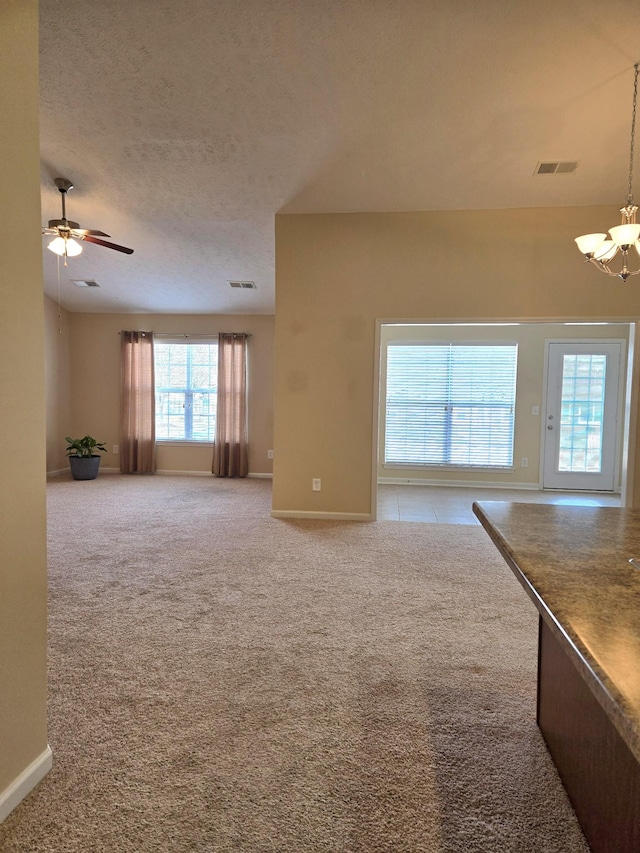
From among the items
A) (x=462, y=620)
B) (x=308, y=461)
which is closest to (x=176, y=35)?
(x=308, y=461)

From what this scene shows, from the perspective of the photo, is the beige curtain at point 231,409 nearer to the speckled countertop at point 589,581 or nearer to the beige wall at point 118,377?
the beige wall at point 118,377

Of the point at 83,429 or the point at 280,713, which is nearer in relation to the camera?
the point at 280,713

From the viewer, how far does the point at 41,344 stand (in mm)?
1342

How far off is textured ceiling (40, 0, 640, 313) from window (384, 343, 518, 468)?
8.32ft

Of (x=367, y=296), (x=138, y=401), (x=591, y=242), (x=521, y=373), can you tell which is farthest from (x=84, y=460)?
(x=591, y=242)

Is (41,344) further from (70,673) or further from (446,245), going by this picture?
(446,245)

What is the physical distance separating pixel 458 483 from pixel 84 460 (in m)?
5.34

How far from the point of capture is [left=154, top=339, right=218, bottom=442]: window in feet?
22.6

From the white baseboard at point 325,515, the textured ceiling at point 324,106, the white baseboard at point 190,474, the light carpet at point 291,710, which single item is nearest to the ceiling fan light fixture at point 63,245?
the textured ceiling at point 324,106

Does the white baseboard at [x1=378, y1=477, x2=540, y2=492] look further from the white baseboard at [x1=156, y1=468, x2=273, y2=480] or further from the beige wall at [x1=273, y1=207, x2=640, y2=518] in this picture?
the beige wall at [x1=273, y1=207, x2=640, y2=518]

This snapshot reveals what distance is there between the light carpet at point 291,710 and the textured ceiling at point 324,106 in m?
3.07

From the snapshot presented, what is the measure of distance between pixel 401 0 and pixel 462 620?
327 centimetres

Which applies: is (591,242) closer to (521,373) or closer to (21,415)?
(21,415)

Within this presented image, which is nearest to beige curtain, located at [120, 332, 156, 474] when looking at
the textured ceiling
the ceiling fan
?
the textured ceiling
